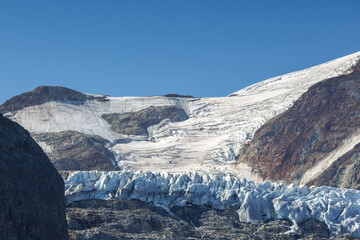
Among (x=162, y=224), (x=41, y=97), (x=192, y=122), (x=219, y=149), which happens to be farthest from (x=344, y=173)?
(x=41, y=97)

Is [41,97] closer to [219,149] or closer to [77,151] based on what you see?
[77,151]

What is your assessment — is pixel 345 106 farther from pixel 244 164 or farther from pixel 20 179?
pixel 20 179

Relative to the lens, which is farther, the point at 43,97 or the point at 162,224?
the point at 43,97

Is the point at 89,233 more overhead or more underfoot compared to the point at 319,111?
more underfoot

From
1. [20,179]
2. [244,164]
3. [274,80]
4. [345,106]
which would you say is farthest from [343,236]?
[274,80]

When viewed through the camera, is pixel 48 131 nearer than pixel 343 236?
No
